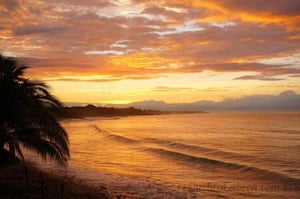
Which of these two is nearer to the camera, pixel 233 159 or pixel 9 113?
pixel 9 113

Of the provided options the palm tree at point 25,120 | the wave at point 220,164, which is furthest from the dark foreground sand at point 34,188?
the wave at point 220,164

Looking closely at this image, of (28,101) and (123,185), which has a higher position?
(28,101)

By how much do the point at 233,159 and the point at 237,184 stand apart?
35.5 ft

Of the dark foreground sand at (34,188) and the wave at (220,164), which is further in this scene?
the wave at (220,164)

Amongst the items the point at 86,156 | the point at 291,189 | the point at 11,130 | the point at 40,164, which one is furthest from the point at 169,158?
the point at 11,130

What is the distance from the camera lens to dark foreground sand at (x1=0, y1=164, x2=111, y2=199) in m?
12.4

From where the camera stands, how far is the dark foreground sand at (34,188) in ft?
40.6

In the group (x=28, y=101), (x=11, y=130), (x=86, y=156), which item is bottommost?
(x=86, y=156)

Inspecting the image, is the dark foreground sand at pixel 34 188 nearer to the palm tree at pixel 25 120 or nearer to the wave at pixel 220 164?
the palm tree at pixel 25 120

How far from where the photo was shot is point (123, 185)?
18.7 metres

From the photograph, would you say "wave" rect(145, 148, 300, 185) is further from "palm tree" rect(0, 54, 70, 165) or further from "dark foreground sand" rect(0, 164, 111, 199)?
"palm tree" rect(0, 54, 70, 165)

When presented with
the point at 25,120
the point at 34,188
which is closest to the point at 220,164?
the point at 34,188

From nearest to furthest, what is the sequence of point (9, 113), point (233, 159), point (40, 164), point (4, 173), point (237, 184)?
point (9, 113) → point (4, 173) → point (237, 184) → point (40, 164) → point (233, 159)

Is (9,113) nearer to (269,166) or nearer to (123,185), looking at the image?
(123,185)
